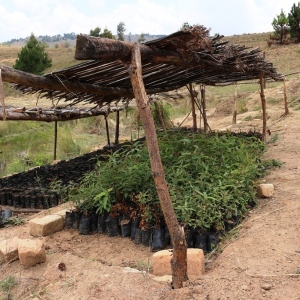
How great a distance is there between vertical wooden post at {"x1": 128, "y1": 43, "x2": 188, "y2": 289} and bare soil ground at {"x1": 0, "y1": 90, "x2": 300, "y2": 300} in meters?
0.14

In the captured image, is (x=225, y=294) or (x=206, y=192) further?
(x=206, y=192)

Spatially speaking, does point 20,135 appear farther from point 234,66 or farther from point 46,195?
point 234,66

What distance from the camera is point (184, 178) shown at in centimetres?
479

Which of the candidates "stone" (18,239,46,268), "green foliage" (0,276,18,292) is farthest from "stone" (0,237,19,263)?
"green foliage" (0,276,18,292)

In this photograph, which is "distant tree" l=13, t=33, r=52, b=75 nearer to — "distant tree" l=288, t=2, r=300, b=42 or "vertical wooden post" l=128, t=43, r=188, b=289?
"distant tree" l=288, t=2, r=300, b=42

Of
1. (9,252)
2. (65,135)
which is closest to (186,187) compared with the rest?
(9,252)

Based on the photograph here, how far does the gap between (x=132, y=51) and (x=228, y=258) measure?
1877 millimetres

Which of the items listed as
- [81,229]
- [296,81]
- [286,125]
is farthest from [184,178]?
[296,81]

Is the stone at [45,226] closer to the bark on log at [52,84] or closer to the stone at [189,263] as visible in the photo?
the bark on log at [52,84]

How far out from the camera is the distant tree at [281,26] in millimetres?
32406

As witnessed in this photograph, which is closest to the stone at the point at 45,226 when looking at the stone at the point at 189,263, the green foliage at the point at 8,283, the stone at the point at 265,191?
the green foliage at the point at 8,283

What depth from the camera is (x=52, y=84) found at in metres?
4.89

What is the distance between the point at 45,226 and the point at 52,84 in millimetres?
1594

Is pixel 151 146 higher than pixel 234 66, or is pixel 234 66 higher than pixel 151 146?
pixel 234 66
